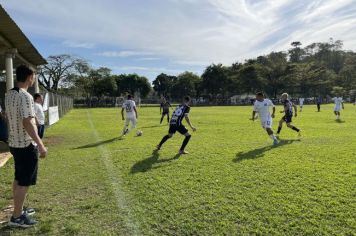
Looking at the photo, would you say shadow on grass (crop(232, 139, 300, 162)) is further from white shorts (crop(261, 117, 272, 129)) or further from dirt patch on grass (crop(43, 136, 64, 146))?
dirt patch on grass (crop(43, 136, 64, 146))

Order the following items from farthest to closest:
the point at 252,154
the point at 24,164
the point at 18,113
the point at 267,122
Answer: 1. the point at 267,122
2. the point at 252,154
3. the point at 24,164
4. the point at 18,113

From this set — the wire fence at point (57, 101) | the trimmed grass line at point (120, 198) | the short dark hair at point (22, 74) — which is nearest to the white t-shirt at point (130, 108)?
the trimmed grass line at point (120, 198)

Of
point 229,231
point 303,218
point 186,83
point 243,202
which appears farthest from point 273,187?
point 186,83

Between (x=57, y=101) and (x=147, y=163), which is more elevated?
(x=57, y=101)

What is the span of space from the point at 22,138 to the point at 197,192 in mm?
2865

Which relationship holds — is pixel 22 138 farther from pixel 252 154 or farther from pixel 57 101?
pixel 57 101

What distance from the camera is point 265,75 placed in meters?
75.6

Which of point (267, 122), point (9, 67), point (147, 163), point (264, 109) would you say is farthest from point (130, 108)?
point (147, 163)

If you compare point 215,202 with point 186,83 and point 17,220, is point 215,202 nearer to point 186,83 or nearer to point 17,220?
point 17,220

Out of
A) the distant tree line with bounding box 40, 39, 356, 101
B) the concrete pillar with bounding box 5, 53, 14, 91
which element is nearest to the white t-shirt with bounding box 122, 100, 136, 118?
the concrete pillar with bounding box 5, 53, 14, 91

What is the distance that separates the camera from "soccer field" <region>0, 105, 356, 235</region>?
4438mm

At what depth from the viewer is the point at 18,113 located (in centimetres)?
430

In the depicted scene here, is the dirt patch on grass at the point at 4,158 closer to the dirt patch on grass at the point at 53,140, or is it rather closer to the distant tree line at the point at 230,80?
the dirt patch on grass at the point at 53,140

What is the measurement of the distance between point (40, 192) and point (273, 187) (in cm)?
399
